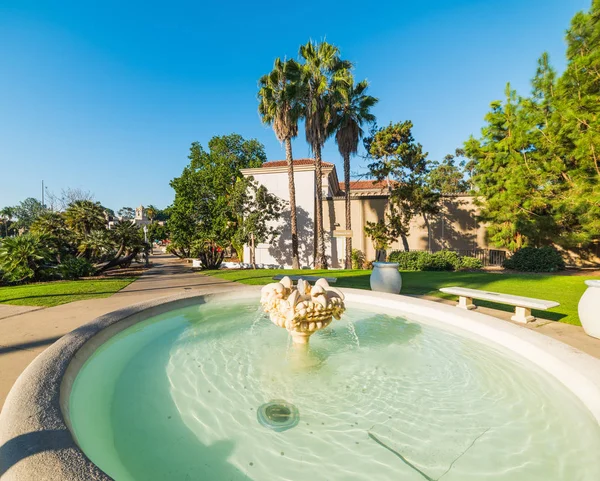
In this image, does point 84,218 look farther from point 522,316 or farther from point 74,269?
point 522,316

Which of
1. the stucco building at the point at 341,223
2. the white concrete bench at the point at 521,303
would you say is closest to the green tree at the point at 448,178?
the stucco building at the point at 341,223

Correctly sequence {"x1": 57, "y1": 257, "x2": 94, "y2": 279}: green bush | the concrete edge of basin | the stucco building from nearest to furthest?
the concrete edge of basin → {"x1": 57, "y1": 257, "x2": 94, "y2": 279}: green bush → the stucco building

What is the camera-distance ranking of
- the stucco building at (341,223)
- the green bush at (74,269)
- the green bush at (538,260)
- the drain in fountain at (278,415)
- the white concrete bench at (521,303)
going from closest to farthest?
the drain in fountain at (278,415)
the white concrete bench at (521,303)
the green bush at (74,269)
the green bush at (538,260)
the stucco building at (341,223)

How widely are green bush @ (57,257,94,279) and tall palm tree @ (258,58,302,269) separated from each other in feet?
38.4

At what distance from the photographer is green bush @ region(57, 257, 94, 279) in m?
13.5

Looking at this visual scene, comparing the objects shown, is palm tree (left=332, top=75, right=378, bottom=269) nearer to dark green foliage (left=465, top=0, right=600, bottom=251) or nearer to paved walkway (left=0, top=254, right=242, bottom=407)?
dark green foliage (left=465, top=0, right=600, bottom=251)

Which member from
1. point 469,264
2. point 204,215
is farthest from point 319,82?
point 469,264

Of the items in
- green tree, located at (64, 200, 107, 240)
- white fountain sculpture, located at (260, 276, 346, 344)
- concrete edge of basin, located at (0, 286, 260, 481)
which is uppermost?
green tree, located at (64, 200, 107, 240)

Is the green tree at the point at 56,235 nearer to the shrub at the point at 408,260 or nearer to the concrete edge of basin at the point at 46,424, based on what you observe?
the concrete edge of basin at the point at 46,424

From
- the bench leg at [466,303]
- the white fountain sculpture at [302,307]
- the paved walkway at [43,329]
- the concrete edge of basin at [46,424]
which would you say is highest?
the white fountain sculpture at [302,307]

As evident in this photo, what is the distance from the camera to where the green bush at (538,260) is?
51.0ft

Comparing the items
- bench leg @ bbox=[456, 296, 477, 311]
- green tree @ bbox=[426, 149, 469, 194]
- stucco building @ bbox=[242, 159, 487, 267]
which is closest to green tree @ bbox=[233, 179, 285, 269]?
stucco building @ bbox=[242, 159, 487, 267]

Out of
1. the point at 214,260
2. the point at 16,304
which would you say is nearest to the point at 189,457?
the point at 16,304

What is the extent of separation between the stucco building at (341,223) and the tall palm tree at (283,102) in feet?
9.02
